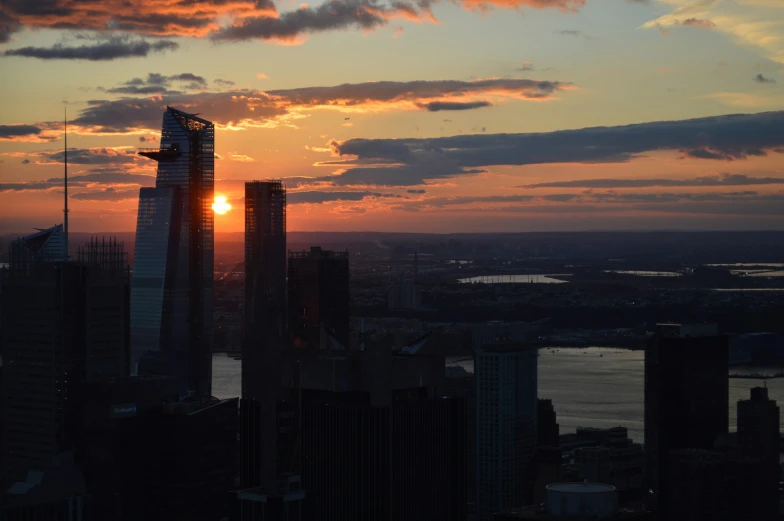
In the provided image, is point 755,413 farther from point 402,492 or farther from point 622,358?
point 622,358

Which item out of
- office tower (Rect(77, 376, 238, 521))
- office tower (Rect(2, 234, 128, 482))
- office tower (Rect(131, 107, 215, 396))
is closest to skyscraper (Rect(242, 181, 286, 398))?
office tower (Rect(131, 107, 215, 396))

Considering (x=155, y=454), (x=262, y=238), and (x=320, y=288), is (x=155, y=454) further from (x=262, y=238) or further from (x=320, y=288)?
(x=262, y=238)

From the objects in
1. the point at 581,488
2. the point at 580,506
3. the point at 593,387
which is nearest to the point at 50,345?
the point at 581,488

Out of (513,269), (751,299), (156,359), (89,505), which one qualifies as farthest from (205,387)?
(513,269)

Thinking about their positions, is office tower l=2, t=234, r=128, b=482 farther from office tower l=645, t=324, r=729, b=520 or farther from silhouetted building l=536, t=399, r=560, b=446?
office tower l=645, t=324, r=729, b=520

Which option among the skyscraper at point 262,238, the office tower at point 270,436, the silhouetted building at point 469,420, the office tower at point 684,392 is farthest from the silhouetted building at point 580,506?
the skyscraper at point 262,238

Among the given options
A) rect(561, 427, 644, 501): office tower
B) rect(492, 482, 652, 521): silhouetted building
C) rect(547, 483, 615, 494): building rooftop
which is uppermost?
rect(547, 483, 615, 494): building rooftop
